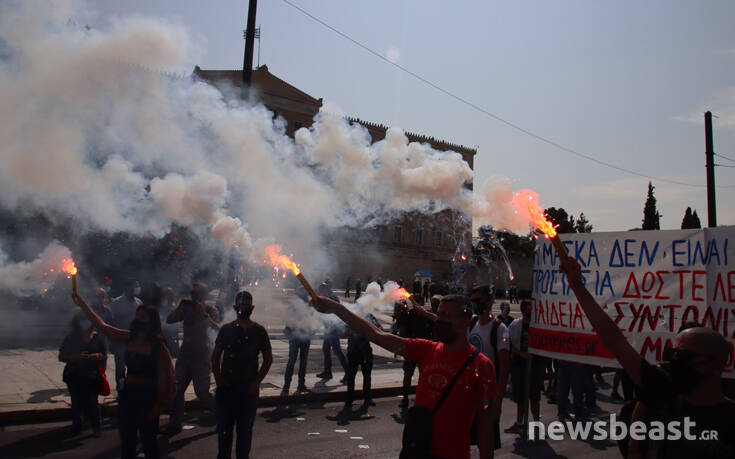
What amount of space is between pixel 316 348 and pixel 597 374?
6.66 meters

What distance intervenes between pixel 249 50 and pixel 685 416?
9.73m

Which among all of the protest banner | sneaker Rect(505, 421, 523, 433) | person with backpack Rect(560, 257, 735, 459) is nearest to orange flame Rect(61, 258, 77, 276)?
the protest banner

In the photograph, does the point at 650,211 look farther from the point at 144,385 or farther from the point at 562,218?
the point at 144,385

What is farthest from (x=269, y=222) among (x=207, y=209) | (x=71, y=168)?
(x=71, y=168)

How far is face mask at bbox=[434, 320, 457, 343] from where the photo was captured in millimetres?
3311

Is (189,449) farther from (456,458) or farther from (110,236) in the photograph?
(110,236)

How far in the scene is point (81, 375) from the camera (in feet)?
20.9

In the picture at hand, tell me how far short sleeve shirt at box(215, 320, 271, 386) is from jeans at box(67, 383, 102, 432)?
2.10 m

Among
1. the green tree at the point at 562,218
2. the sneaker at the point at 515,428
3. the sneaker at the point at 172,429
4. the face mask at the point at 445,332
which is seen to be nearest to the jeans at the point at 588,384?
the sneaker at the point at 515,428

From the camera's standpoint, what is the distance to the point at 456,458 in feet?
10.1

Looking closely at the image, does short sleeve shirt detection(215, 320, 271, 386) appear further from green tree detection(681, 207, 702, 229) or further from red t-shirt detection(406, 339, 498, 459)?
green tree detection(681, 207, 702, 229)

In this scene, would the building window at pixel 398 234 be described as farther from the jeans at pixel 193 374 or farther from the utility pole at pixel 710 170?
the jeans at pixel 193 374

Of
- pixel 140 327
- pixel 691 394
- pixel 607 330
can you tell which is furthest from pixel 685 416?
pixel 140 327

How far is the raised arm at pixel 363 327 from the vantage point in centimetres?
350
